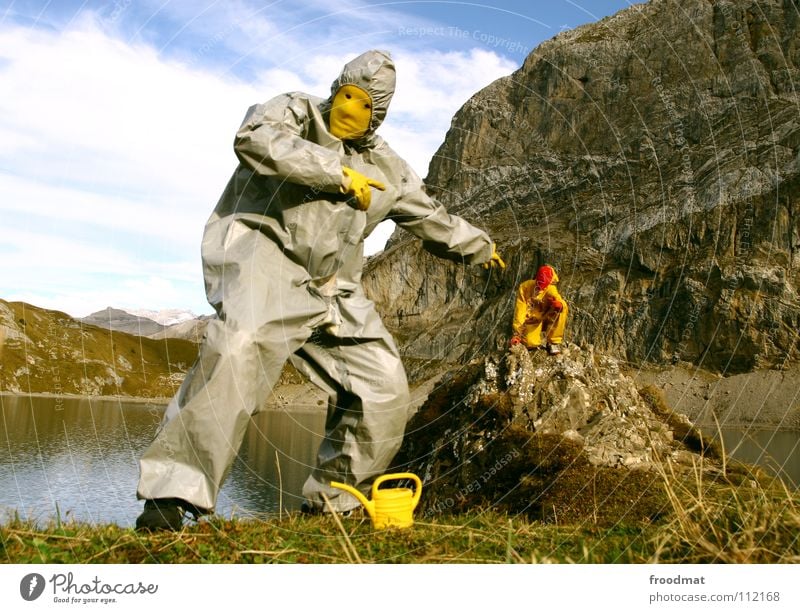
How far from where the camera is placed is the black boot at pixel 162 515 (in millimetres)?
4047

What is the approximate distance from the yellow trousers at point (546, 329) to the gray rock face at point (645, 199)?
61349 mm

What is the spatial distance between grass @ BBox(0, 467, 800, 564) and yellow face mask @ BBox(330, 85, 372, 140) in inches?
114

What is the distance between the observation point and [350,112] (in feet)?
16.8

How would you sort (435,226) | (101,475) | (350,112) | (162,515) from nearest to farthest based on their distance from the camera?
(162,515) → (350,112) → (435,226) → (101,475)

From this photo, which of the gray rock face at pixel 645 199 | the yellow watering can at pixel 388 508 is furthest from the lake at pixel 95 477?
the gray rock face at pixel 645 199

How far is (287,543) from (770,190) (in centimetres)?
10145

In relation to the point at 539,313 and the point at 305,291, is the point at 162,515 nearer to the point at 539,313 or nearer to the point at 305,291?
the point at 305,291

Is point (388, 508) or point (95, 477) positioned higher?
point (388, 508)

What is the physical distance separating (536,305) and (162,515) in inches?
395

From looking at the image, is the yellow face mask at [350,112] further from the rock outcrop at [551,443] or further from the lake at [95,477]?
the rock outcrop at [551,443]

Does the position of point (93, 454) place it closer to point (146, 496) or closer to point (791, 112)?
point (146, 496)

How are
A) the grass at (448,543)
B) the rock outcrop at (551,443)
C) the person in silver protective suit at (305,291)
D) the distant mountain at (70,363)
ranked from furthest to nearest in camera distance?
the distant mountain at (70,363) → the rock outcrop at (551,443) → the person in silver protective suit at (305,291) → the grass at (448,543)

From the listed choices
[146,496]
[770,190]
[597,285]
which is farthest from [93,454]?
[770,190]

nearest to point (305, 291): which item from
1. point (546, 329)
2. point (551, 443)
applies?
point (551, 443)
